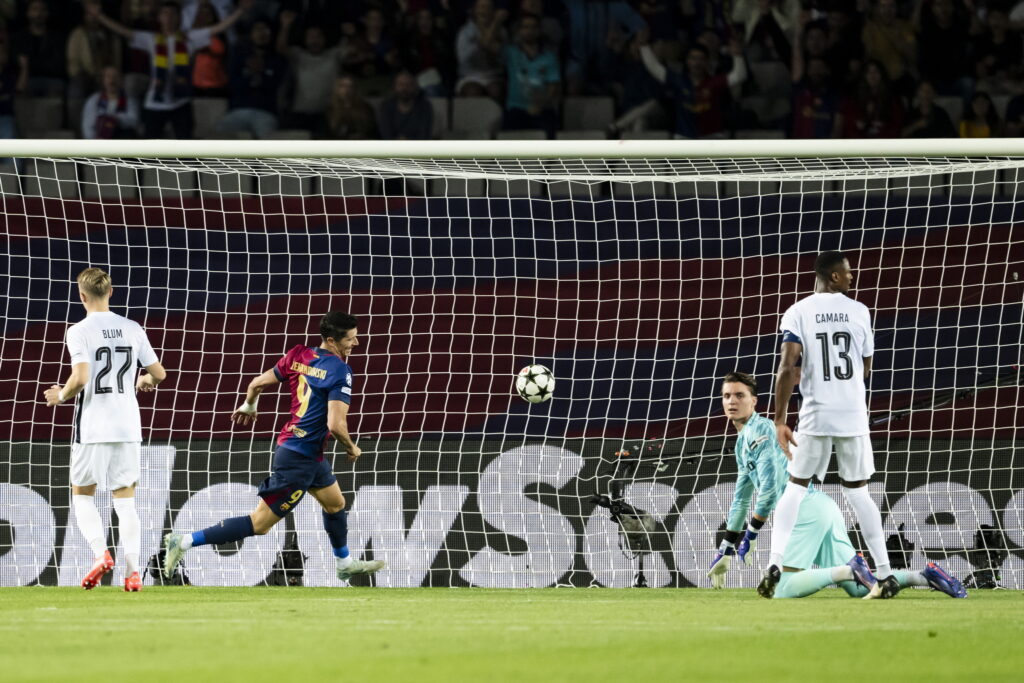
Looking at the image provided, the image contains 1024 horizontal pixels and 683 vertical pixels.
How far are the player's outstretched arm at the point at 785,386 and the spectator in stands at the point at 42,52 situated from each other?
987 centimetres

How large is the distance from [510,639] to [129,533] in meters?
3.90

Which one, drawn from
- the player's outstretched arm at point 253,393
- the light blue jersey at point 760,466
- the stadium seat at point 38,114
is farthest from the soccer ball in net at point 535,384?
the stadium seat at point 38,114

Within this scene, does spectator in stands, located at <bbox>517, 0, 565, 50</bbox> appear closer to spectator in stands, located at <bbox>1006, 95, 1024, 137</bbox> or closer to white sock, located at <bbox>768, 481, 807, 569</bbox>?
spectator in stands, located at <bbox>1006, 95, 1024, 137</bbox>

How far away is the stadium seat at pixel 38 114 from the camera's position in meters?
15.2

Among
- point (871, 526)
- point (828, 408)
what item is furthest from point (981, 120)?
point (871, 526)

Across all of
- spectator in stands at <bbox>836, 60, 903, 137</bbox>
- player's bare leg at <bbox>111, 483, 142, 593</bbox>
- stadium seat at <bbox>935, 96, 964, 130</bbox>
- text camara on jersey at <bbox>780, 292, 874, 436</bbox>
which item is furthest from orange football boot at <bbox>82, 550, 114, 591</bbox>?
stadium seat at <bbox>935, 96, 964, 130</bbox>

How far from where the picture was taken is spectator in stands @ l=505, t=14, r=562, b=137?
1520cm

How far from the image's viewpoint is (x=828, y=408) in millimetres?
8047

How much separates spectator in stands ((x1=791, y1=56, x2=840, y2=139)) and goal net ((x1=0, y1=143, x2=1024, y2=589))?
2746 mm

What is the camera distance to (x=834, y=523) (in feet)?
29.0

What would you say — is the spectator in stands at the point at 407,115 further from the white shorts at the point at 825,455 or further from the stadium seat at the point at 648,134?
the white shorts at the point at 825,455

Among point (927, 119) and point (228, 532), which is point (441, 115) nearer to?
point (927, 119)

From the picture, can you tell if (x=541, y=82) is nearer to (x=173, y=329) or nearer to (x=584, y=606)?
(x=173, y=329)

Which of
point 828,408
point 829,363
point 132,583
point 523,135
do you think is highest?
point 523,135
